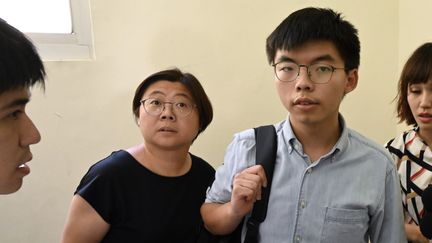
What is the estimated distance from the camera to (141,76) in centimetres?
155

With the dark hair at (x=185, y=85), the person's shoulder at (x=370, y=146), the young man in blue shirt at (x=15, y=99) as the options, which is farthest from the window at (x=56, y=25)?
the person's shoulder at (x=370, y=146)

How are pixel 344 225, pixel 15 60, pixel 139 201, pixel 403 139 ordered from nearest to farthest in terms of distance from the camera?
pixel 15 60
pixel 344 225
pixel 139 201
pixel 403 139

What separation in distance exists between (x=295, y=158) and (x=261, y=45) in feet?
3.06

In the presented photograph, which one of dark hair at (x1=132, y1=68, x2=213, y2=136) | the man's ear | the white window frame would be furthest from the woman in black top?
the man's ear

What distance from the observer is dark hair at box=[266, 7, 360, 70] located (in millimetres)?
924

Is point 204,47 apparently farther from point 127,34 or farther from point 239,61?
point 127,34

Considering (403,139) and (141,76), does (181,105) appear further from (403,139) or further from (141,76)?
(403,139)

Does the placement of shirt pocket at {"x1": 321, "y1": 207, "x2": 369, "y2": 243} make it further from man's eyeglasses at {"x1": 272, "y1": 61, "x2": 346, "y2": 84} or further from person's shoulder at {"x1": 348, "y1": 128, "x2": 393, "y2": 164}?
man's eyeglasses at {"x1": 272, "y1": 61, "x2": 346, "y2": 84}

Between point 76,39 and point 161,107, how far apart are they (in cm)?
59

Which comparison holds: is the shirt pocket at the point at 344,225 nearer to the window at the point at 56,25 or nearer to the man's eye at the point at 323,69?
the man's eye at the point at 323,69

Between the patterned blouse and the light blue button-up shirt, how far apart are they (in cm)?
25

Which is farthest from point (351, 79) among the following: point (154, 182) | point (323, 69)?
point (154, 182)

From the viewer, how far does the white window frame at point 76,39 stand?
1.43 meters

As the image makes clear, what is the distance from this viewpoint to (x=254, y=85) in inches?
69.6
